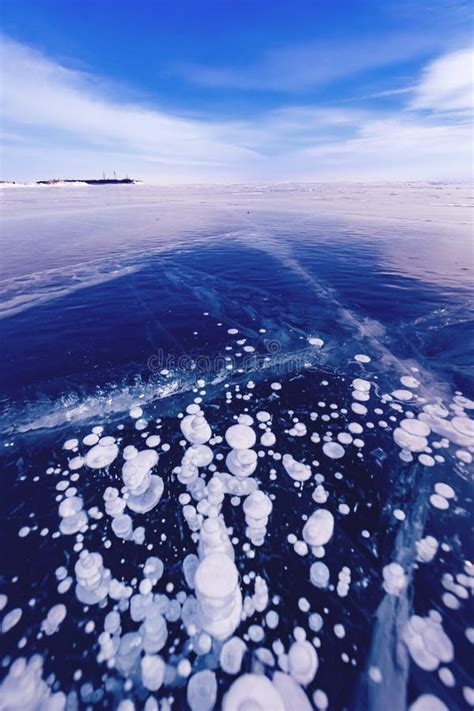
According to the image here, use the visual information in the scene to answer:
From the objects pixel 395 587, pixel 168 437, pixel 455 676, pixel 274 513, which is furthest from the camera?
pixel 168 437

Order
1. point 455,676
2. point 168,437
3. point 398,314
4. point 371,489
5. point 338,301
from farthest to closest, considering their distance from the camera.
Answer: point 338,301 → point 398,314 → point 168,437 → point 371,489 → point 455,676

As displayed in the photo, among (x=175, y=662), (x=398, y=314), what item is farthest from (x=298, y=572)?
(x=398, y=314)

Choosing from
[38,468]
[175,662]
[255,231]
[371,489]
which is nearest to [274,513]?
[371,489]

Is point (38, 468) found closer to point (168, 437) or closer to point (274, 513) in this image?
point (168, 437)

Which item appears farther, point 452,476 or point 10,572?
point 452,476

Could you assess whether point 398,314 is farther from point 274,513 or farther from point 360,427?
point 274,513

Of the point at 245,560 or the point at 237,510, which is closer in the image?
the point at 245,560
